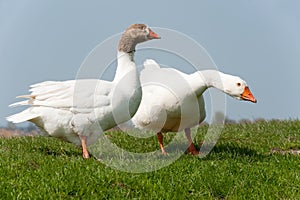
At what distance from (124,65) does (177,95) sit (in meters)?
1.09

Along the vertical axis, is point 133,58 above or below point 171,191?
above

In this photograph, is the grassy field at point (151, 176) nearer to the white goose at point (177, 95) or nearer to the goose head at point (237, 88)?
the white goose at point (177, 95)

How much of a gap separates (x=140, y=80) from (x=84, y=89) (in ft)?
4.06

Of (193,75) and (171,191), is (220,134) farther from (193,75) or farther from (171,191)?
(171,191)

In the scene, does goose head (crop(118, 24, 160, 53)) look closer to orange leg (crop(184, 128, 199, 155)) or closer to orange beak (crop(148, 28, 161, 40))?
orange beak (crop(148, 28, 161, 40))

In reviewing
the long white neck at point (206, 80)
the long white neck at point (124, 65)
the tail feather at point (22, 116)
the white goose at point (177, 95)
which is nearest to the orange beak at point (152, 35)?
the long white neck at point (124, 65)

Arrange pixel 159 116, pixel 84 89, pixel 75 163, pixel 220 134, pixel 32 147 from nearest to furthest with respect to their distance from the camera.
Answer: pixel 75 163 < pixel 84 89 < pixel 159 116 < pixel 32 147 < pixel 220 134

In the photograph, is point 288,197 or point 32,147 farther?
point 32,147

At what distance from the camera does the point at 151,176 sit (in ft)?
26.5

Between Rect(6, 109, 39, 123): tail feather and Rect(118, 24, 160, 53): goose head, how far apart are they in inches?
68.6

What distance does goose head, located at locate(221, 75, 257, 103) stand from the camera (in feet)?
31.7

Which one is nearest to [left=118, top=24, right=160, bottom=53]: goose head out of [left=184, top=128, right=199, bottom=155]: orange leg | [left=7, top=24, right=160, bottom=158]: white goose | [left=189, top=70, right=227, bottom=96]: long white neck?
[left=7, top=24, right=160, bottom=158]: white goose

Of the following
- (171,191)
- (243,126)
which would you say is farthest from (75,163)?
(243,126)

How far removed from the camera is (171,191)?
7.46 meters
